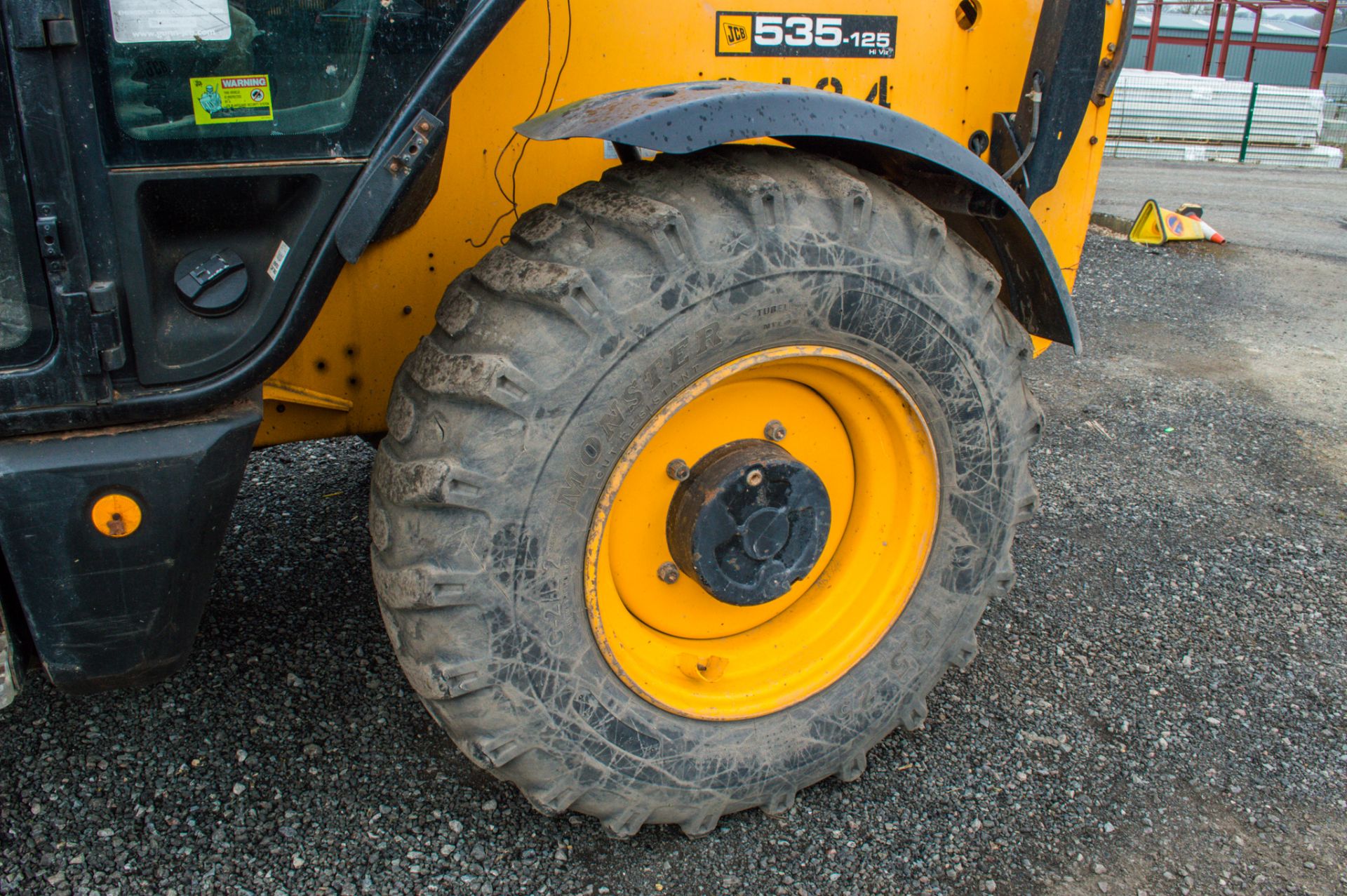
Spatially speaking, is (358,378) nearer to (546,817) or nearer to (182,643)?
(182,643)

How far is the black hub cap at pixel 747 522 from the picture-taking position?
6.91 feet

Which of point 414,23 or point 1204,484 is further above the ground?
point 414,23

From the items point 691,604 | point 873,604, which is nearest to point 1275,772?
point 873,604

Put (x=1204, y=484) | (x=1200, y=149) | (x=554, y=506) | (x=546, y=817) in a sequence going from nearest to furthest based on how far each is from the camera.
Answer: (x=554, y=506) < (x=546, y=817) < (x=1204, y=484) < (x=1200, y=149)

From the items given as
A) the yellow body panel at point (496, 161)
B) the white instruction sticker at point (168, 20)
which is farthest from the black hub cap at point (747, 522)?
the white instruction sticker at point (168, 20)

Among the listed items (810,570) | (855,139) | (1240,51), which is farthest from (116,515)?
(1240,51)

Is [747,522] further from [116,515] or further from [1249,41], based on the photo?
[1249,41]

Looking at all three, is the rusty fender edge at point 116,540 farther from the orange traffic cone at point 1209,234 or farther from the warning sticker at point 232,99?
the orange traffic cone at point 1209,234

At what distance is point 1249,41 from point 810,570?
98.2 ft

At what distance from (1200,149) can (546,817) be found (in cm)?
1769

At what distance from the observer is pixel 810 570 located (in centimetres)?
225

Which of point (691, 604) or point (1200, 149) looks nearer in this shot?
point (691, 604)

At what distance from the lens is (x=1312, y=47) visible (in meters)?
25.9

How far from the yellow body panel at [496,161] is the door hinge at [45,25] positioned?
0.85m
